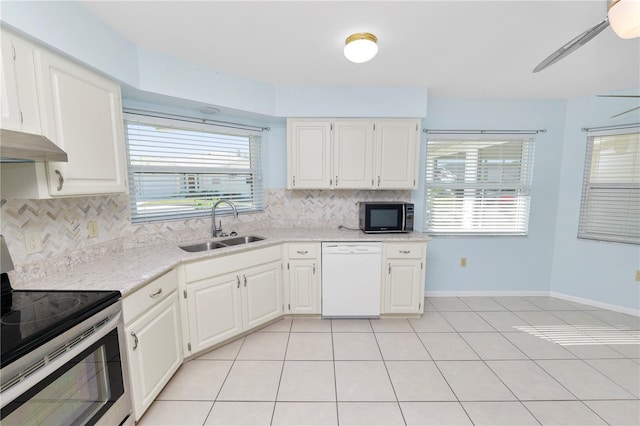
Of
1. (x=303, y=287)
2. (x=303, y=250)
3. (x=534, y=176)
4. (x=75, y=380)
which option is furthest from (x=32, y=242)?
(x=534, y=176)

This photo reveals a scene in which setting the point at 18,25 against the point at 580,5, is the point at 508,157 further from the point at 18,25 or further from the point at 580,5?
the point at 18,25

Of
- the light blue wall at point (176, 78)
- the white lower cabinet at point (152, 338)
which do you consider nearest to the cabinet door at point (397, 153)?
the light blue wall at point (176, 78)

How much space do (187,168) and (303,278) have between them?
62.4 inches

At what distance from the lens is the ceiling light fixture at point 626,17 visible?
114 cm

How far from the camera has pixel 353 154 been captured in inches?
112

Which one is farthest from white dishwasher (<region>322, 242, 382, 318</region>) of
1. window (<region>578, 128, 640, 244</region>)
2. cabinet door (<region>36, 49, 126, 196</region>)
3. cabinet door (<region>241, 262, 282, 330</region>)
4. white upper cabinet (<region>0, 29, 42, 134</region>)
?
window (<region>578, 128, 640, 244</region>)

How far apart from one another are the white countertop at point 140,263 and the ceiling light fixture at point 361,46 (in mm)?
1579

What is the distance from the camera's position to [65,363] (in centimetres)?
109

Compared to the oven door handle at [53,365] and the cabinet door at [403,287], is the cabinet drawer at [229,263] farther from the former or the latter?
the cabinet door at [403,287]

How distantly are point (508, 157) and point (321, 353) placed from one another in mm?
3120

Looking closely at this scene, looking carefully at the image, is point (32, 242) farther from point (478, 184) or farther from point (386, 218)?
point (478, 184)

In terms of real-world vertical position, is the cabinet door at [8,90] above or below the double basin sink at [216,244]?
above

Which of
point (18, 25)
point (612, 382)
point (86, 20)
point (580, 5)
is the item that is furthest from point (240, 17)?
point (612, 382)

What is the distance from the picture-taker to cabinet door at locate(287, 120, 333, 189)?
9.22 ft
